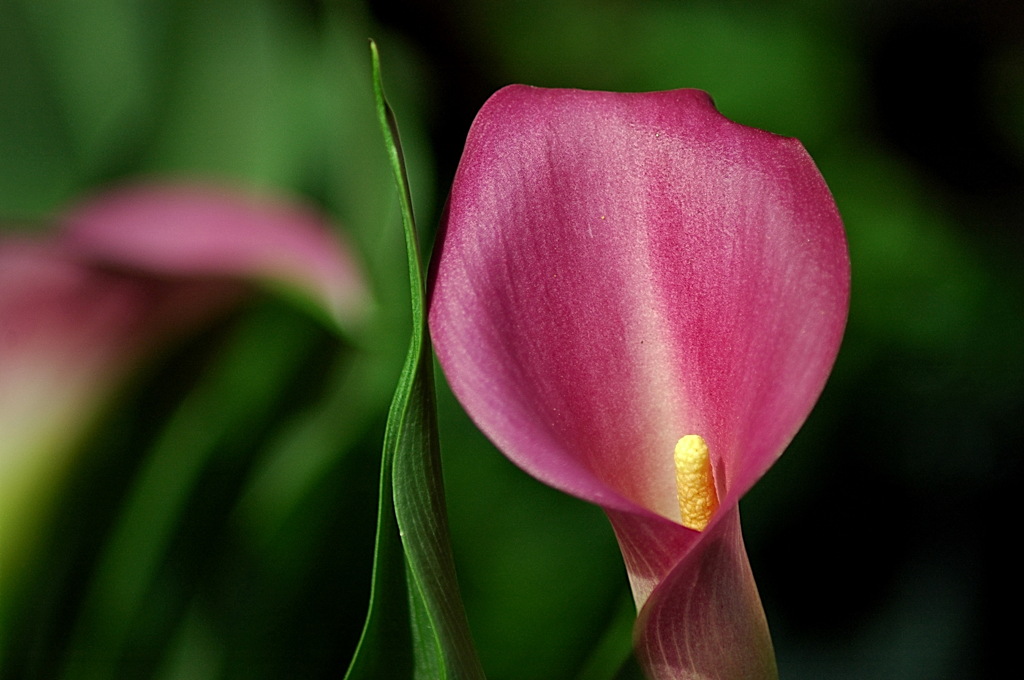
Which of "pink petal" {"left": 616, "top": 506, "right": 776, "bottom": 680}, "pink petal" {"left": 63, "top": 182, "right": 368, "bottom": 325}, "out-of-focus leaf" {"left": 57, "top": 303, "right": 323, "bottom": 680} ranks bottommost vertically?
"out-of-focus leaf" {"left": 57, "top": 303, "right": 323, "bottom": 680}

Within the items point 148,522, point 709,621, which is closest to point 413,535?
point 709,621

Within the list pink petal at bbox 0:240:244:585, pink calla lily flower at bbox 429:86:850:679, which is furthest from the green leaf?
pink petal at bbox 0:240:244:585

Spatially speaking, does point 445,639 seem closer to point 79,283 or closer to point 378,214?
point 79,283

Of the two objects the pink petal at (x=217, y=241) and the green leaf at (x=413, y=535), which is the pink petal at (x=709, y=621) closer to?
the green leaf at (x=413, y=535)

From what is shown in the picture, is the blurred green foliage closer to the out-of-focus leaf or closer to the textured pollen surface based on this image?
the out-of-focus leaf

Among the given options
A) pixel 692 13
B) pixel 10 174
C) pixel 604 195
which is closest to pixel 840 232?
pixel 604 195

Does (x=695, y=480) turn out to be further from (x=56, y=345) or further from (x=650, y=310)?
(x=56, y=345)

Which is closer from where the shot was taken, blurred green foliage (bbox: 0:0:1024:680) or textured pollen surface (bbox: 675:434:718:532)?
textured pollen surface (bbox: 675:434:718:532)
